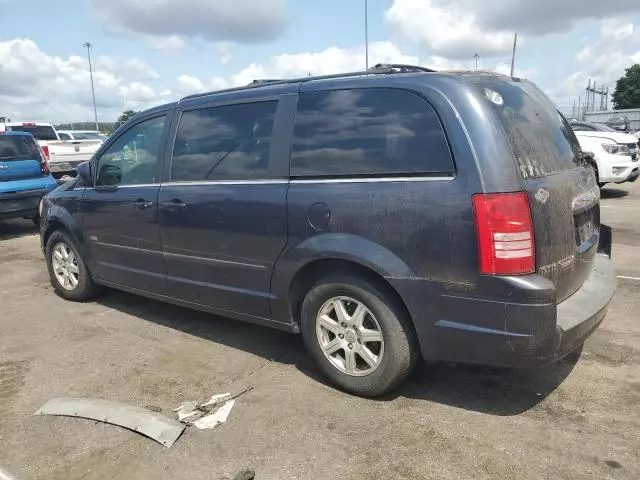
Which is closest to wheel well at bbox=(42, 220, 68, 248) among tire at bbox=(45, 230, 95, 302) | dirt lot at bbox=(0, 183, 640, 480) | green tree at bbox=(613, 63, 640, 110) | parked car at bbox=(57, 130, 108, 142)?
tire at bbox=(45, 230, 95, 302)

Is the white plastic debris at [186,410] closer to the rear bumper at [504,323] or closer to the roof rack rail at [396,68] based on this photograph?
the rear bumper at [504,323]

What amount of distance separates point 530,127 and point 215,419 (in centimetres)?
247

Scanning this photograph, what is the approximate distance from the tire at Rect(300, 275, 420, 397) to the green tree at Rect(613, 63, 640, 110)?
8205cm

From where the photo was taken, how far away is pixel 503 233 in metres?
2.76

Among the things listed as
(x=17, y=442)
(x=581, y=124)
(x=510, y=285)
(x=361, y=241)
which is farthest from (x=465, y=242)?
(x=581, y=124)

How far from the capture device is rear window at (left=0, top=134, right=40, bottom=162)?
972cm

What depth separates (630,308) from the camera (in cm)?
481

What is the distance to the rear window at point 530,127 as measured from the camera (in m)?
3.00

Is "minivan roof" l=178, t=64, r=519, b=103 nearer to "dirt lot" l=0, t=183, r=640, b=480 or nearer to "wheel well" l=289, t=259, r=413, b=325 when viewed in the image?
"wheel well" l=289, t=259, r=413, b=325

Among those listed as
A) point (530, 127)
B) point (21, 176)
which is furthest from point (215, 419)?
point (21, 176)

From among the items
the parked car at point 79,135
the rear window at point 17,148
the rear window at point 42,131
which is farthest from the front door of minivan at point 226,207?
the parked car at point 79,135

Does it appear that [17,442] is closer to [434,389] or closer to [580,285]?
[434,389]

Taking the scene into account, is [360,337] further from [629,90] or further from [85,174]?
[629,90]

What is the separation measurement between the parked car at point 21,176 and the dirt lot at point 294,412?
553cm
